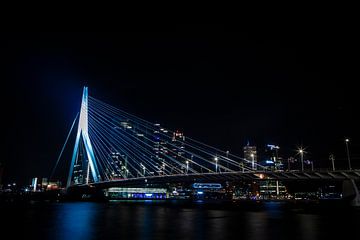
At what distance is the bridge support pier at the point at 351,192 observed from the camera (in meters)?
46.2

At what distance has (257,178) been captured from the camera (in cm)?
4794

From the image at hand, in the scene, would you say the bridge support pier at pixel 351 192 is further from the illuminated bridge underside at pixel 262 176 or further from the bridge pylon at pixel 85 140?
the bridge pylon at pixel 85 140

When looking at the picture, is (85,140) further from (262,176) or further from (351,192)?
(351,192)

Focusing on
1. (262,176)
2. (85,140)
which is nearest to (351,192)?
(262,176)

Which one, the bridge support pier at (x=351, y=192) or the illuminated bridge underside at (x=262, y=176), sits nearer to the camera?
the illuminated bridge underside at (x=262, y=176)

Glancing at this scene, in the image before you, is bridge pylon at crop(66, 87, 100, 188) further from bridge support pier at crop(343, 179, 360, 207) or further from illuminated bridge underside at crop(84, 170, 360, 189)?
bridge support pier at crop(343, 179, 360, 207)

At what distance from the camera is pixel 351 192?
46969mm

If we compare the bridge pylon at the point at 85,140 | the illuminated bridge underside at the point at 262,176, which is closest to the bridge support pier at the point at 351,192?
the illuminated bridge underside at the point at 262,176

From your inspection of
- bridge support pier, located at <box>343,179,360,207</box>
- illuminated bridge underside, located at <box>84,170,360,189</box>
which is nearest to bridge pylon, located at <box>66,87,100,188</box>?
illuminated bridge underside, located at <box>84,170,360,189</box>

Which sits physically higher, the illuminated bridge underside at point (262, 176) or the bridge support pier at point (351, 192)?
the illuminated bridge underside at point (262, 176)

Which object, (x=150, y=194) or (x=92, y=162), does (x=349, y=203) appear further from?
(x=150, y=194)

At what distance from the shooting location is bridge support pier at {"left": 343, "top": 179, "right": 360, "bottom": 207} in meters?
46.2

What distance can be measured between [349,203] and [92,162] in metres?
40.2

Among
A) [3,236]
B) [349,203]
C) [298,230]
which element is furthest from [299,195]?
[3,236]
